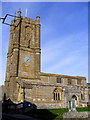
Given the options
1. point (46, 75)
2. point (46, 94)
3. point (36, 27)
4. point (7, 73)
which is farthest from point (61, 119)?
point (36, 27)

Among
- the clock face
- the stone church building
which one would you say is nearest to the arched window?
the stone church building

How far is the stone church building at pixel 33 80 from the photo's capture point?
33.2 metres

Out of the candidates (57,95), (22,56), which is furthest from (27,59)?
(57,95)

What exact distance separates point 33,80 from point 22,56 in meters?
6.85

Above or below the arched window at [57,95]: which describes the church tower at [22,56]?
above

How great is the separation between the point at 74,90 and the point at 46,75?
25.4 ft

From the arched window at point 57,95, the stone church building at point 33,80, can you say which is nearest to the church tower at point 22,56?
the stone church building at point 33,80

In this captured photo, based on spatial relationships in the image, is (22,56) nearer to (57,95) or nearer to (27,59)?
(27,59)

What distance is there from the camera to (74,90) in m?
36.0

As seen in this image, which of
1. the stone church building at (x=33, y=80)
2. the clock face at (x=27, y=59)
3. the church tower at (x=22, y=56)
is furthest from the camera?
the clock face at (x=27, y=59)

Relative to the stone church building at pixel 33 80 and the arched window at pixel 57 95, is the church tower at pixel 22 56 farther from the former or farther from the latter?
the arched window at pixel 57 95

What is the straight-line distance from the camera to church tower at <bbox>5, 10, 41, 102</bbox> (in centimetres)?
3569

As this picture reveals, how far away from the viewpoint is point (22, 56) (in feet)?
128

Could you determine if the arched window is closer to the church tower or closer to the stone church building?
the stone church building
